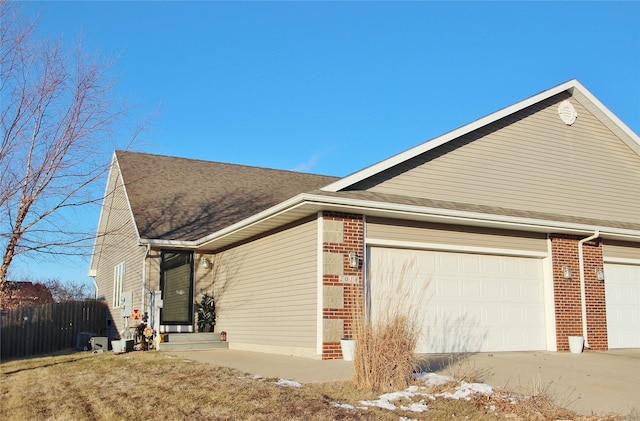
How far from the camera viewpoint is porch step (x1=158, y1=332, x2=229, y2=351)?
47.6ft

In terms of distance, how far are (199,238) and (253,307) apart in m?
2.82

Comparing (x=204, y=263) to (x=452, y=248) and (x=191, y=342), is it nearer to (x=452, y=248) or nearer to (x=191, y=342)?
(x=191, y=342)

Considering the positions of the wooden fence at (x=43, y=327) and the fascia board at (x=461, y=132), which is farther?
the wooden fence at (x=43, y=327)

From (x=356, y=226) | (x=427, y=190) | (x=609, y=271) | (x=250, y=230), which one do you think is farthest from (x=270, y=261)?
(x=609, y=271)

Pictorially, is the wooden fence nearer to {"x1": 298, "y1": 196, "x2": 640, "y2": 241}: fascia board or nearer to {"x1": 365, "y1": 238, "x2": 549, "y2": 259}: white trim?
{"x1": 365, "y1": 238, "x2": 549, "y2": 259}: white trim

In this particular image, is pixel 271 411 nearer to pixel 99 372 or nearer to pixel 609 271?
pixel 99 372

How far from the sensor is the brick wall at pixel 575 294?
13492mm

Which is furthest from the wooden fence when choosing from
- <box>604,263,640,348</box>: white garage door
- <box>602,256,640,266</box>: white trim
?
<box>602,256,640,266</box>: white trim

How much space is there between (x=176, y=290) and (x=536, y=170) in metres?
9.46

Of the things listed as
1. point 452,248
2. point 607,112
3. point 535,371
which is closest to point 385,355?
point 535,371

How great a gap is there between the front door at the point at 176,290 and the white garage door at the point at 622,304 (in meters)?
10.3

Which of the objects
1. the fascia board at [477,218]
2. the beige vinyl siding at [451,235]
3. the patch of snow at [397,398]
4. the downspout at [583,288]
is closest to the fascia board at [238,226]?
the fascia board at [477,218]

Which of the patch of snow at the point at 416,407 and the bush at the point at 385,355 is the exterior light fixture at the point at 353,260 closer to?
the bush at the point at 385,355

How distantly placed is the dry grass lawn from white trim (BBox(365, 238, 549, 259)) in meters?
3.97
